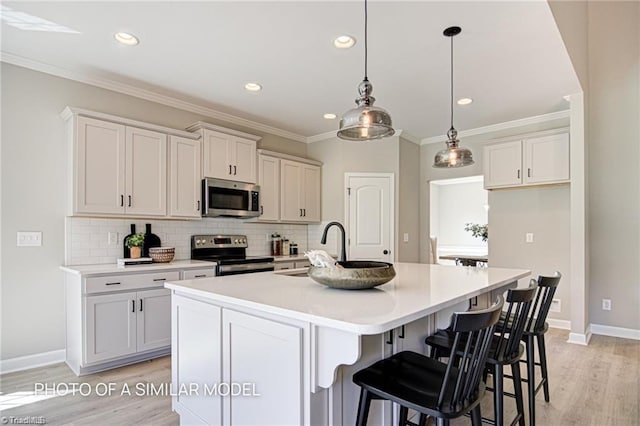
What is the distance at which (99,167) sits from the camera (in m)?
3.28

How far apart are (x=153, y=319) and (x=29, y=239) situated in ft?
4.03

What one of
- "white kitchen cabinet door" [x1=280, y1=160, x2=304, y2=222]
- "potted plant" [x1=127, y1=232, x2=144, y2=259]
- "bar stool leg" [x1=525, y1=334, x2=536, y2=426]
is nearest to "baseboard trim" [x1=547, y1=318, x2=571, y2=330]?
"bar stool leg" [x1=525, y1=334, x2=536, y2=426]

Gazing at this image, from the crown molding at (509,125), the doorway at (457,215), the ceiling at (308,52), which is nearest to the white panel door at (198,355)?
the ceiling at (308,52)

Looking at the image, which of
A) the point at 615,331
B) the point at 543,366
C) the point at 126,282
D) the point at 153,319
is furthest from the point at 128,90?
the point at 615,331

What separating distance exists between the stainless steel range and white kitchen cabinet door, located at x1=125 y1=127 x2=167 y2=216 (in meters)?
0.69

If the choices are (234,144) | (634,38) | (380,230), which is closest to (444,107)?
(380,230)

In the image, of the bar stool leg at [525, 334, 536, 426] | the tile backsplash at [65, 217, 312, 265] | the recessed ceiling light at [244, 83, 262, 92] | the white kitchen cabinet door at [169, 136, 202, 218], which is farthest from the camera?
the white kitchen cabinet door at [169, 136, 202, 218]

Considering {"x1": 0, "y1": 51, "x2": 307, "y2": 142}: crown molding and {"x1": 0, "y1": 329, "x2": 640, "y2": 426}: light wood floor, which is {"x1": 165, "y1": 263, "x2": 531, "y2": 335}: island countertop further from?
{"x1": 0, "y1": 51, "x2": 307, "y2": 142}: crown molding

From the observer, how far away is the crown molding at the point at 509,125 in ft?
14.8

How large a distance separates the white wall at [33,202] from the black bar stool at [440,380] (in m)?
3.05

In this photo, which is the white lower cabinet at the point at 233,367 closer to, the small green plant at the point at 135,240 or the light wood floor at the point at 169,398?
the light wood floor at the point at 169,398

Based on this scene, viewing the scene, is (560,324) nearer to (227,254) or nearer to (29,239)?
(227,254)

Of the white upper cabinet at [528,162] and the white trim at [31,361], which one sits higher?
the white upper cabinet at [528,162]

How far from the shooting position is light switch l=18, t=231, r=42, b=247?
3.10 metres
